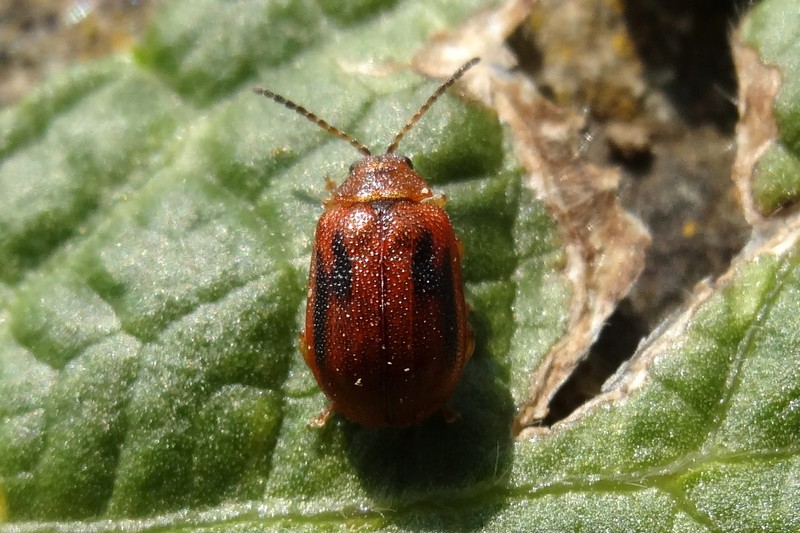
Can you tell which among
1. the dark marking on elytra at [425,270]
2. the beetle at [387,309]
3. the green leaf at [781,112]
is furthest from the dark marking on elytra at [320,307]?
the green leaf at [781,112]

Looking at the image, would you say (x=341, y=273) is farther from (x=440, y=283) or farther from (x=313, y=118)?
(x=313, y=118)

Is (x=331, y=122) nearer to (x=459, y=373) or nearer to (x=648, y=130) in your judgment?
(x=459, y=373)

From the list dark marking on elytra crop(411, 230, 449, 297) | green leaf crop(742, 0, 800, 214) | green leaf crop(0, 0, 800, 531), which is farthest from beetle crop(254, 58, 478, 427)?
green leaf crop(742, 0, 800, 214)

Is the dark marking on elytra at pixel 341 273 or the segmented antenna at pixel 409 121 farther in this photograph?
the segmented antenna at pixel 409 121

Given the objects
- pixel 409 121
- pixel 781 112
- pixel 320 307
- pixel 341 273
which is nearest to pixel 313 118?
pixel 409 121

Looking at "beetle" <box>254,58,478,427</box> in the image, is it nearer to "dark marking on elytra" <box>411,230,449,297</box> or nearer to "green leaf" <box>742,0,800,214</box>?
"dark marking on elytra" <box>411,230,449,297</box>

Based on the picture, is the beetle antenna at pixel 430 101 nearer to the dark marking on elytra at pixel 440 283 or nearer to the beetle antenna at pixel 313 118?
the beetle antenna at pixel 313 118

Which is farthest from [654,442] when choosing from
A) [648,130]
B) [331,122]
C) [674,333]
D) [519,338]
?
[331,122]

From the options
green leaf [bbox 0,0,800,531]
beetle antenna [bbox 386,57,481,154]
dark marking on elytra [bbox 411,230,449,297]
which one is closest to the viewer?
green leaf [bbox 0,0,800,531]
